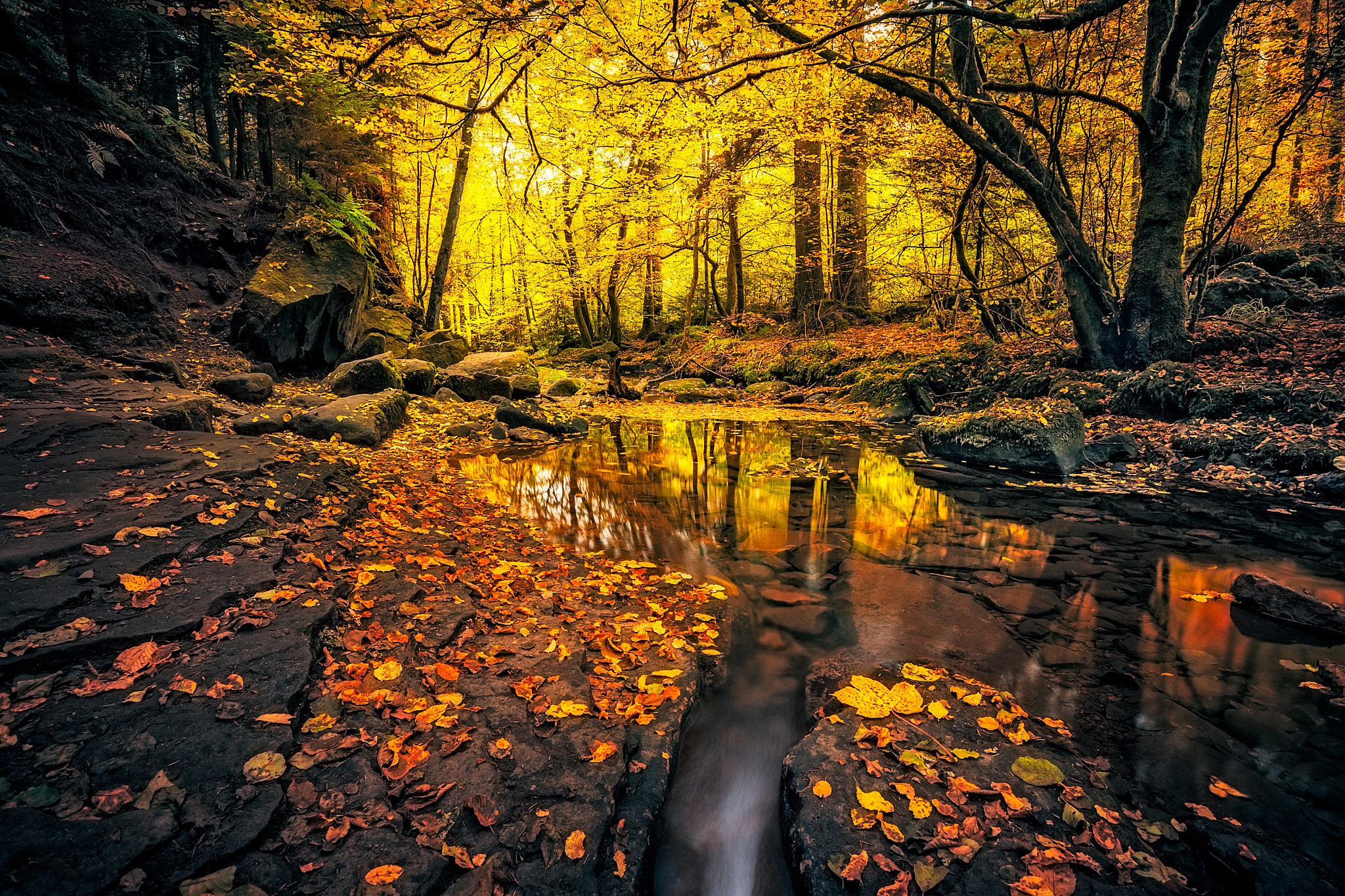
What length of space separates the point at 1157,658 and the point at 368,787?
428 cm

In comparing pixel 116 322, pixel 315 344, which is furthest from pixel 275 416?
pixel 315 344

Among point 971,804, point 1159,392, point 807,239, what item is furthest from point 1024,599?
point 807,239

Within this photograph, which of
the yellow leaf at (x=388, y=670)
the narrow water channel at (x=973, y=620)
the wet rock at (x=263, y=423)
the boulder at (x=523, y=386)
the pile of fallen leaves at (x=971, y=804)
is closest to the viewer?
the pile of fallen leaves at (x=971, y=804)

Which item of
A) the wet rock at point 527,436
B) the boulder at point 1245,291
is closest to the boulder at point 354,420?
the wet rock at point 527,436

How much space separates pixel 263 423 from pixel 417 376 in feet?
18.3

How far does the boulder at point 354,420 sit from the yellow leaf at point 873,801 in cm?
682

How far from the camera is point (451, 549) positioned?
14.2ft

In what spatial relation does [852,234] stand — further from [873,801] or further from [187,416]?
[873,801]

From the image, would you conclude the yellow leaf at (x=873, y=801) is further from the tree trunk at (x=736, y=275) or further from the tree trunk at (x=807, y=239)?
the tree trunk at (x=736, y=275)

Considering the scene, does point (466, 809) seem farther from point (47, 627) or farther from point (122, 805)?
point (47, 627)

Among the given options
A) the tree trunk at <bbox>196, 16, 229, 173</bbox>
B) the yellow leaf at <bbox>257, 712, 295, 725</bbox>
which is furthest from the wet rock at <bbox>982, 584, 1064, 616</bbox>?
the tree trunk at <bbox>196, 16, 229, 173</bbox>

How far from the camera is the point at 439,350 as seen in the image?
14367 millimetres

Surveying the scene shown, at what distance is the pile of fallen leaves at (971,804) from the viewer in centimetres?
183

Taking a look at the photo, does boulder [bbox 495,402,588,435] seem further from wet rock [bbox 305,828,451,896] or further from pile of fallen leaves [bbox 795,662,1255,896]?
wet rock [bbox 305,828,451,896]
